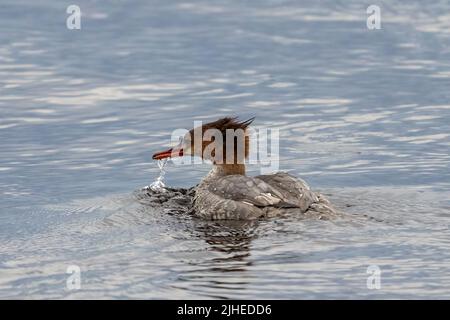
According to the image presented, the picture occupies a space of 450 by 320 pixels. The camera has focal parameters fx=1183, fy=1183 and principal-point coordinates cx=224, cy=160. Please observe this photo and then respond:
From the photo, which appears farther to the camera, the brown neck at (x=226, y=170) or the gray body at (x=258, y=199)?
the brown neck at (x=226, y=170)

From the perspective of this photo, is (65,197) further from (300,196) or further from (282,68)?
(282,68)

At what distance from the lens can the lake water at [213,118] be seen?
1011cm

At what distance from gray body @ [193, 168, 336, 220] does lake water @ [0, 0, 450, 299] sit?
0.57ft

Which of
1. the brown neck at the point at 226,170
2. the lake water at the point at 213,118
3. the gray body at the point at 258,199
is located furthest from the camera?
the brown neck at the point at 226,170

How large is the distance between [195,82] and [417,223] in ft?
21.7

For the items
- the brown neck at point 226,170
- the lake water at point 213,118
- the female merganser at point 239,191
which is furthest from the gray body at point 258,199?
the brown neck at point 226,170

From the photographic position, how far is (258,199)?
11992mm

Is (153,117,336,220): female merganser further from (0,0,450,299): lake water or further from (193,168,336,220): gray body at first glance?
(0,0,450,299): lake water

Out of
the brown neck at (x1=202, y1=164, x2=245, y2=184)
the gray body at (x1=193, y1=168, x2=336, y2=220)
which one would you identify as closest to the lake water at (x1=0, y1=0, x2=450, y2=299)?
the gray body at (x1=193, y1=168, x2=336, y2=220)

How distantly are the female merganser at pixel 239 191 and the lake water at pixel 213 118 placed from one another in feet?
0.63

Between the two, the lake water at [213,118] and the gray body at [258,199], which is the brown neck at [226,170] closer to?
the gray body at [258,199]

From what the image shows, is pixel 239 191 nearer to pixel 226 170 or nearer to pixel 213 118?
pixel 226 170

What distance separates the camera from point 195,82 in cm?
1756
